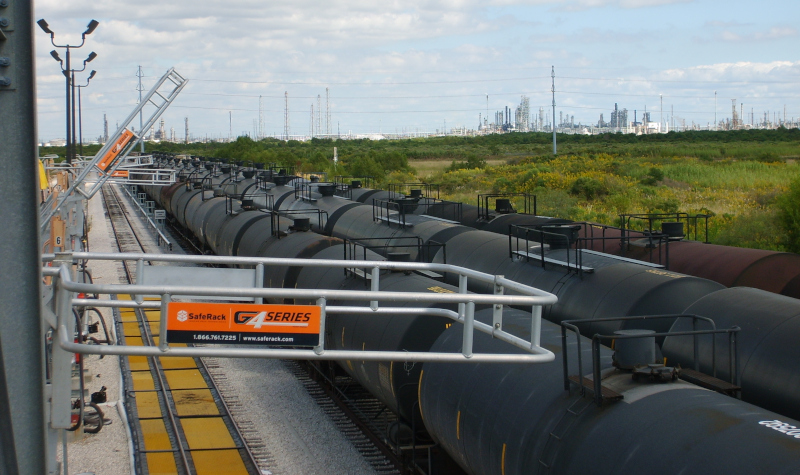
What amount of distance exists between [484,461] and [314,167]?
73067 millimetres

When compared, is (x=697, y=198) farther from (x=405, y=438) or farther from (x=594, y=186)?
(x=405, y=438)

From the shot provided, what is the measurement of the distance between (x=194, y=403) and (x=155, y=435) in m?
2.05

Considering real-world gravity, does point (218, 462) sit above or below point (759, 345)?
below

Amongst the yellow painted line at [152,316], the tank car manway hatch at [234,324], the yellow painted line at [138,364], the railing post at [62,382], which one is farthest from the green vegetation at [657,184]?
the railing post at [62,382]

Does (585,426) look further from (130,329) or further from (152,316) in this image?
(152,316)

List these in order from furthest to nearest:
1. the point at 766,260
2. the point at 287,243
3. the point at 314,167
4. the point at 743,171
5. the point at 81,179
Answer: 1. the point at 314,167
2. the point at 743,171
3. the point at 81,179
4. the point at 287,243
5. the point at 766,260

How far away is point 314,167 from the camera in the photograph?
262ft

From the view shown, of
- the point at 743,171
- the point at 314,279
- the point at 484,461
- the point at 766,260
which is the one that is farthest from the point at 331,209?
the point at 743,171

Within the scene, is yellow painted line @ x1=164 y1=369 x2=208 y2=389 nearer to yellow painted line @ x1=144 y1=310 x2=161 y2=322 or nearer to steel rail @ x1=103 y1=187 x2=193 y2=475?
steel rail @ x1=103 y1=187 x2=193 y2=475

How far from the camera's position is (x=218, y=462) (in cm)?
1348

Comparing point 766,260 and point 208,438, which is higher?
point 766,260

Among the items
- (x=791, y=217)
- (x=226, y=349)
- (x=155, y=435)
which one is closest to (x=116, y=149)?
(x=155, y=435)

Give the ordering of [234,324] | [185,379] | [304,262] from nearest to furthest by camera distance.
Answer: [234,324]
[304,262]
[185,379]

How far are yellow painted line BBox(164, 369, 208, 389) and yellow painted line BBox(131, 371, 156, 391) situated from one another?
427mm
